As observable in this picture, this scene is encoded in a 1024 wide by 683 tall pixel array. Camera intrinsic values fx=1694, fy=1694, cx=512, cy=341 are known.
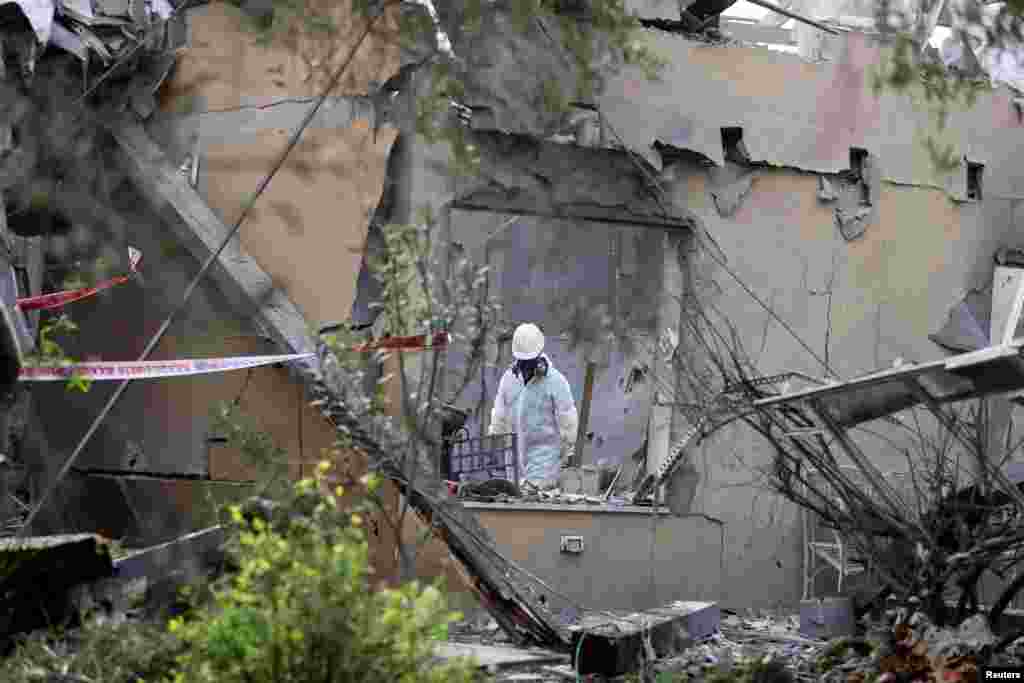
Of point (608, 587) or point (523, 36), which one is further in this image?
point (608, 587)

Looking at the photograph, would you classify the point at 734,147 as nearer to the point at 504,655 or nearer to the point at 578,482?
the point at 578,482

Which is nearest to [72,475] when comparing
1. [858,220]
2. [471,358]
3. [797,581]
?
[471,358]

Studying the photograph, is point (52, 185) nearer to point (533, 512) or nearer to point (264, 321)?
point (264, 321)

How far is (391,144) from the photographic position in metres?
9.59

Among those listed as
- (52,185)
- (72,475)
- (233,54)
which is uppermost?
(233,54)

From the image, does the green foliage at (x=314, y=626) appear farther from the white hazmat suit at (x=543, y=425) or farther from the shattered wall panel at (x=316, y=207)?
the white hazmat suit at (x=543, y=425)

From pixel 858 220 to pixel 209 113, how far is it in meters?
4.29

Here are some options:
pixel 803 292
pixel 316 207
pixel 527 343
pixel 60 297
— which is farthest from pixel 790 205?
pixel 60 297

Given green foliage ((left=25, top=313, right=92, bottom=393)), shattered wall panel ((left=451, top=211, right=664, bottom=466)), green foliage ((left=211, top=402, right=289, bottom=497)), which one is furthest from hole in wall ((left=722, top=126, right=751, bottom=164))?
shattered wall panel ((left=451, top=211, right=664, bottom=466))

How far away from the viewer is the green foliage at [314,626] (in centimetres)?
445

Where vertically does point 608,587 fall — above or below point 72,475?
below

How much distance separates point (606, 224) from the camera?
10.9 m

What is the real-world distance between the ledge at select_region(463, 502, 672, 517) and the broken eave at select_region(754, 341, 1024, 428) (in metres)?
2.93

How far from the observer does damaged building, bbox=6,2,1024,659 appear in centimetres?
943
